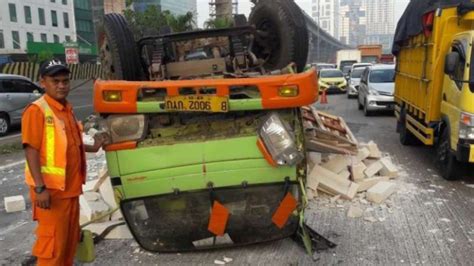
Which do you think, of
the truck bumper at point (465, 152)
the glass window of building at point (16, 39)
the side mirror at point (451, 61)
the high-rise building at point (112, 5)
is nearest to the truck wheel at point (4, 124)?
the high-rise building at point (112, 5)

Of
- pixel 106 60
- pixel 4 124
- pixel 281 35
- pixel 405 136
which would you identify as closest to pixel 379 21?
pixel 4 124

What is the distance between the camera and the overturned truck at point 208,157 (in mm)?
4090

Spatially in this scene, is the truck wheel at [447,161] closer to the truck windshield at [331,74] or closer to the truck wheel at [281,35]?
the truck wheel at [281,35]

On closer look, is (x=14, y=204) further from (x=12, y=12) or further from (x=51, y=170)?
(x=12, y=12)

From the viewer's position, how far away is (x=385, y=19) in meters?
116

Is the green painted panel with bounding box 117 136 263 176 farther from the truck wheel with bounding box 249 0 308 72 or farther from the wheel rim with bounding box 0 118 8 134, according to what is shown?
the wheel rim with bounding box 0 118 8 134

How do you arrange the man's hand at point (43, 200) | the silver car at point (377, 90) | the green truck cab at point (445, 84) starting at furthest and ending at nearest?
the silver car at point (377, 90), the green truck cab at point (445, 84), the man's hand at point (43, 200)

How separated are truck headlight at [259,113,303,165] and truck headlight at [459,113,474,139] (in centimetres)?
340

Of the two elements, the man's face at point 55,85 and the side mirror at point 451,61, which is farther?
the side mirror at point 451,61

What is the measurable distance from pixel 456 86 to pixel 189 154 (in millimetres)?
4462

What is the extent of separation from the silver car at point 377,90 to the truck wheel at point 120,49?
11.0m

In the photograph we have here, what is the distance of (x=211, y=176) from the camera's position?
4.20 metres

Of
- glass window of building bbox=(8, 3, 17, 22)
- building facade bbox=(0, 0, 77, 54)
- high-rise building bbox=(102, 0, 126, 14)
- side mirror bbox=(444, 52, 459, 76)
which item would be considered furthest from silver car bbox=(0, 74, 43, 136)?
glass window of building bbox=(8, 3, 17, 22)

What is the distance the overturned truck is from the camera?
4.09 meters
